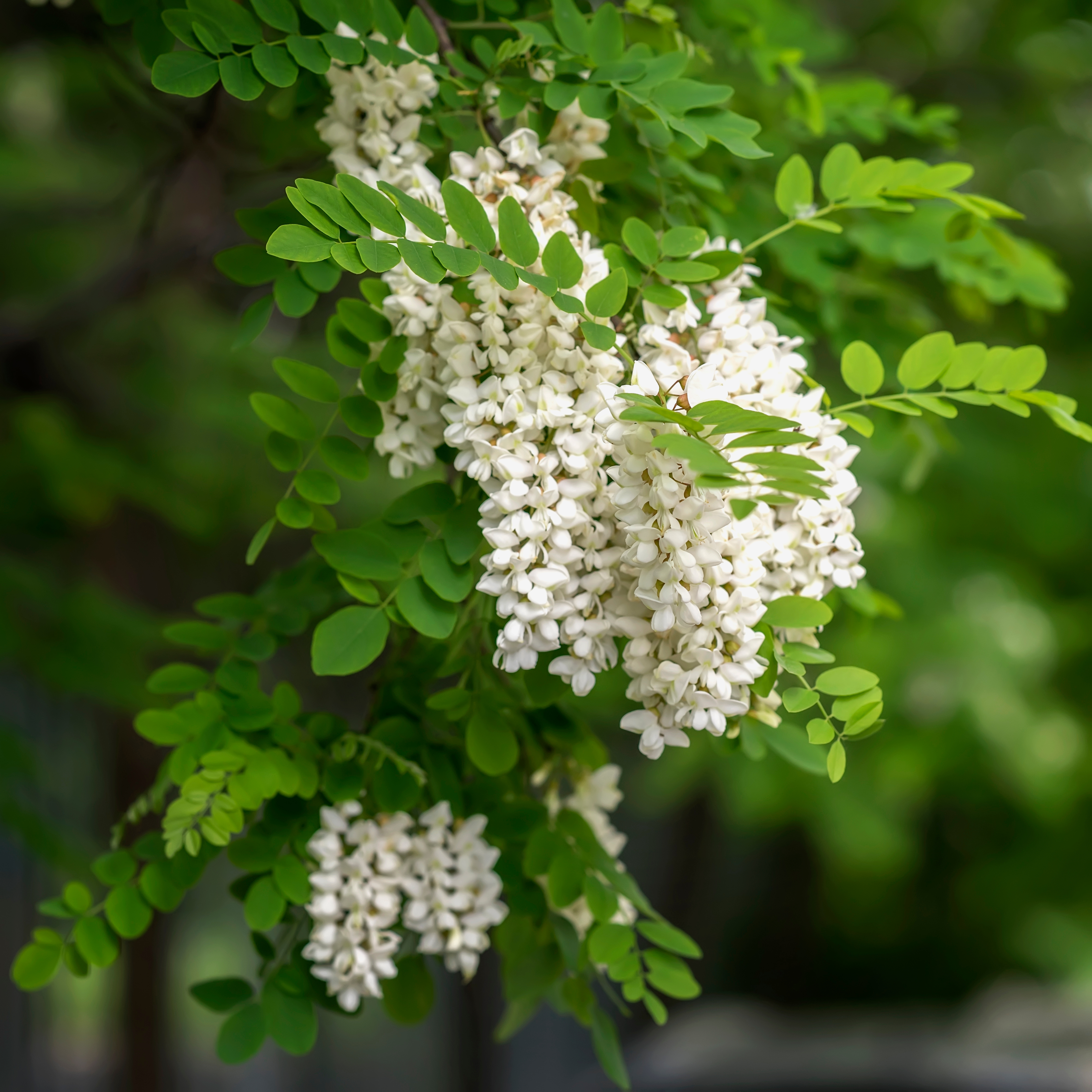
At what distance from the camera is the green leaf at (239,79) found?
2.13 ft

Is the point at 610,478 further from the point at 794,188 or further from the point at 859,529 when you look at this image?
the point at 859,529

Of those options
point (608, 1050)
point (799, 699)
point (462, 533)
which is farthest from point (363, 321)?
point (608, 1050)

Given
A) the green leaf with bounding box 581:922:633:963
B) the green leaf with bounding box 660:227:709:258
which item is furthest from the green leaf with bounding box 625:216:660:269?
the green leaf with bounding box 581:922:633:963

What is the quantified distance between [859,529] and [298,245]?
2310 millimetres

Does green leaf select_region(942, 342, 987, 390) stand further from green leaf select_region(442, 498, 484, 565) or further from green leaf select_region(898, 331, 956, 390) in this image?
green leaf select_region(442, 498, 484, 565)

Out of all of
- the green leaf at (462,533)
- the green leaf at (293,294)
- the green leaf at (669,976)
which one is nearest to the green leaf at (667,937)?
the green leaf at (669,976)

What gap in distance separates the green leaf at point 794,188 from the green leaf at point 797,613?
0.34 metres

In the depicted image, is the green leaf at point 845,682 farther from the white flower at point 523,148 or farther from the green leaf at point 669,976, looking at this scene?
the white flower at point 523,148

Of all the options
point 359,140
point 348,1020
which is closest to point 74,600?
point 359,140

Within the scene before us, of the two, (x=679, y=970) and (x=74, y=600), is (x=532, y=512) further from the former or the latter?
(x=74, y=600)

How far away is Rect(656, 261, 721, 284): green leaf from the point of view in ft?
2.12

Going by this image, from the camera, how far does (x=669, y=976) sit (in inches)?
30.9

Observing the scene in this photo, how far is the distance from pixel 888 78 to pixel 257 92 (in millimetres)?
1973

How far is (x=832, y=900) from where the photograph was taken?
13.6 ft
